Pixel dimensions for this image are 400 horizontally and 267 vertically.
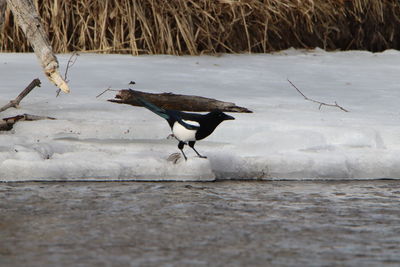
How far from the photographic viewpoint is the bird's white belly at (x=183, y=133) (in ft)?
19.1

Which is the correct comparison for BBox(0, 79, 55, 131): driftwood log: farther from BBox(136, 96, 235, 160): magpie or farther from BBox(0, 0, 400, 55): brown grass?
BBox(0, 0, 400, 55): brown grass

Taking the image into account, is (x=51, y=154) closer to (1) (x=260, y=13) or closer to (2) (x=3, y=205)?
(2) (x=3, y=205)

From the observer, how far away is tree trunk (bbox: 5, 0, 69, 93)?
591 cm

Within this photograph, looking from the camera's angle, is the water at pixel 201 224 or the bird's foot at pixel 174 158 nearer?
the water at pixel 201 224

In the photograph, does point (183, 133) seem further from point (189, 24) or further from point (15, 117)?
point (189, 24)

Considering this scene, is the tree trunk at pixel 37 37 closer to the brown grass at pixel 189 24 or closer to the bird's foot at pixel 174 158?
the bird's foot at pixel 174 158

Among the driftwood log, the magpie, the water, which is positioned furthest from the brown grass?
the water

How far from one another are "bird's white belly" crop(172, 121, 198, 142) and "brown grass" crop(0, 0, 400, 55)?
332 centimetres

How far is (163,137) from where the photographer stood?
21.0 feet

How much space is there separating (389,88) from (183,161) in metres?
3.01

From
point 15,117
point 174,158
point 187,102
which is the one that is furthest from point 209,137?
point 15,117

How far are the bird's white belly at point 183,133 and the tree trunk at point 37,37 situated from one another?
2.54 ft

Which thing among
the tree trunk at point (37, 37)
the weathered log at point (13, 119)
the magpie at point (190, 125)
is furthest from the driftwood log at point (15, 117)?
the magpie at point (190, 125)

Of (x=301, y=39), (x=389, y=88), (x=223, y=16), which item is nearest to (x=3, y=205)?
(x=389, y=88)
